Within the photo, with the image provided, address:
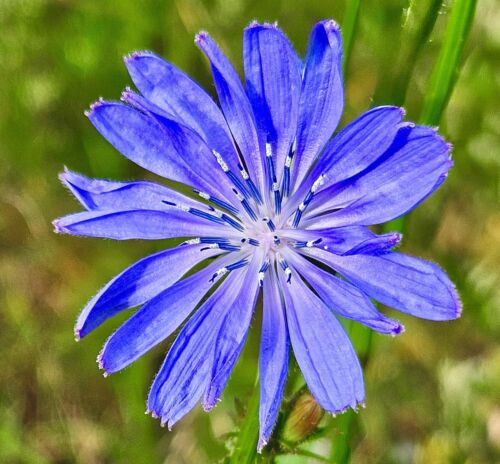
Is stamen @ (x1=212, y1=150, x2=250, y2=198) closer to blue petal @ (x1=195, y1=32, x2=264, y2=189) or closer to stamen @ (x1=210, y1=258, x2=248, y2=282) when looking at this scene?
blue petal @ (x1=195, y1=32, x2=264, y2=189)

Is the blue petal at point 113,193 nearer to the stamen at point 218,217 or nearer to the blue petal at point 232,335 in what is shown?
the stamen at point 218,217

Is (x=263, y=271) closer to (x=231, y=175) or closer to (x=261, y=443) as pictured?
(x=231, y=175)

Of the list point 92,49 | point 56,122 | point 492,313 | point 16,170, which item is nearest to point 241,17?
point 92,49

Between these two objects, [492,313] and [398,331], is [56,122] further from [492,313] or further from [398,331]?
[398,331]

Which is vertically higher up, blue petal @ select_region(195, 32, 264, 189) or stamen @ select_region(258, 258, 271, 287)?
blue petal @ select_region(195, 32, 264, 189)

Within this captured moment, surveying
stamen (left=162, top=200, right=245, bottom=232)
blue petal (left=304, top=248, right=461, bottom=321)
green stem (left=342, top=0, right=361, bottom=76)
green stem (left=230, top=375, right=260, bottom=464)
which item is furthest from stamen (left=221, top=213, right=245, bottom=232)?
green stem (left=342, top=0, right=361, bottom=76)

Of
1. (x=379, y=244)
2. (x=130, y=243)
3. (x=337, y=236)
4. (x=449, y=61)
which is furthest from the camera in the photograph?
(x=130, y=243)

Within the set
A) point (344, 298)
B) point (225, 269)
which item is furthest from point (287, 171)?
point (344, 298)
